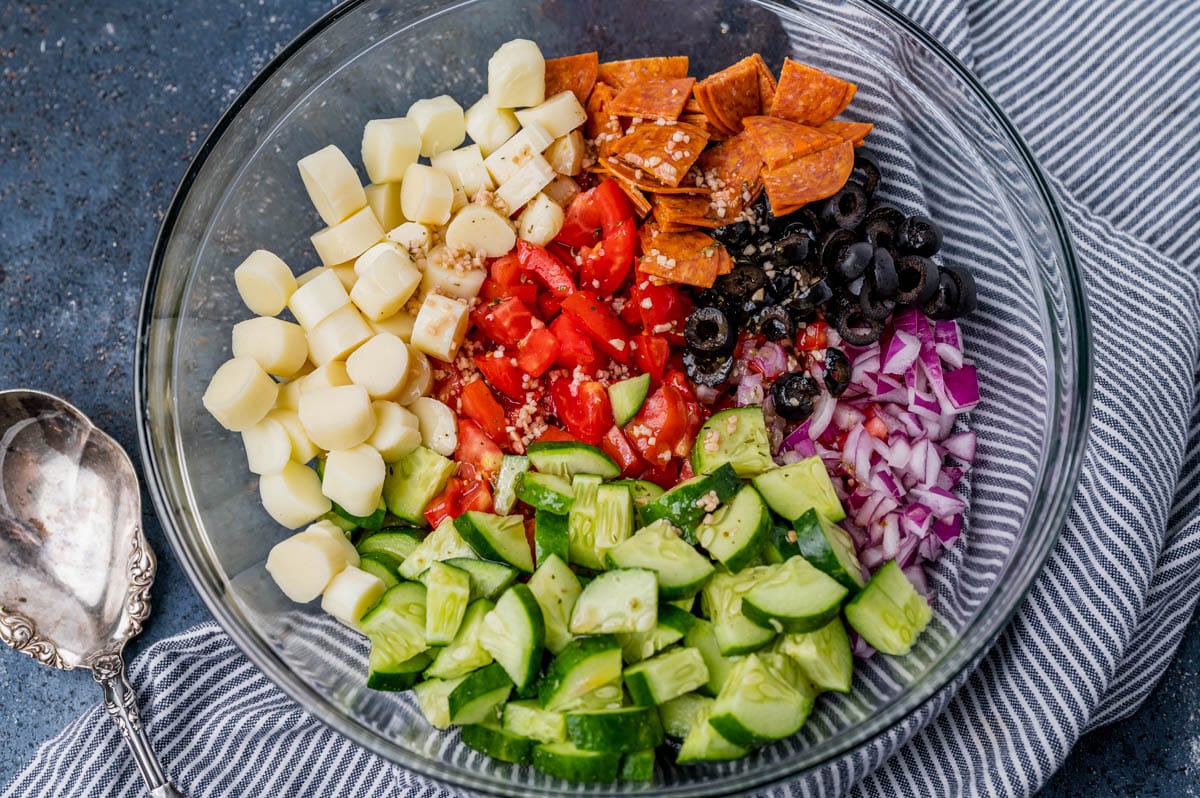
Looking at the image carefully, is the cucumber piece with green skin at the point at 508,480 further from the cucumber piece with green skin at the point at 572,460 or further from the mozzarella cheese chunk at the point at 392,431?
the mozzarella cheese chunk at the point at 392,431

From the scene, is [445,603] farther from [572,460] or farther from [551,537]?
[572,460]

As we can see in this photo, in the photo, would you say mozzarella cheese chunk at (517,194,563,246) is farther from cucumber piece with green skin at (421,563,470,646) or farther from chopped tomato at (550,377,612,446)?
cucumber piece with green skin at (421,563,470,646)

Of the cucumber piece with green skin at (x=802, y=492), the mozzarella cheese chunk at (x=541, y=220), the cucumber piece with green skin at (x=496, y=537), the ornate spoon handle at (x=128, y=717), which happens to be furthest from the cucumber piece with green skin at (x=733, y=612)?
the ornate spoon handle at (x=128, y=717)

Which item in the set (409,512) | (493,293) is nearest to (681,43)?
(493,293)

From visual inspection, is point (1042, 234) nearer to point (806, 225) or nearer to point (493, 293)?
point (806, 225)

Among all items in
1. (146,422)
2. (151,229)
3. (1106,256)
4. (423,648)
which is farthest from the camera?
(151,229)

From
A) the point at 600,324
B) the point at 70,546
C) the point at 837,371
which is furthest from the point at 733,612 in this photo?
the point at 70,546
